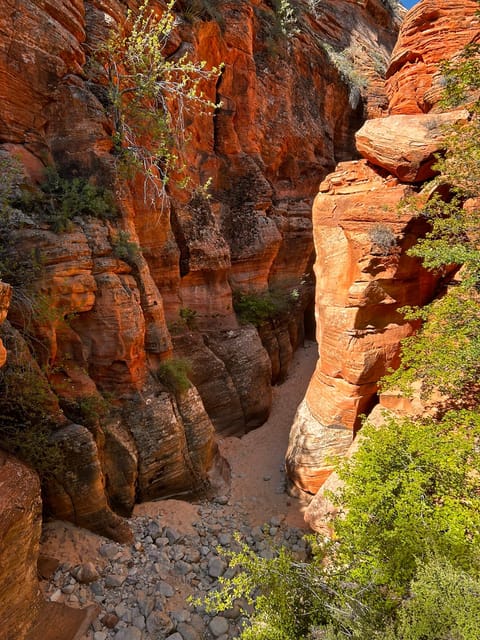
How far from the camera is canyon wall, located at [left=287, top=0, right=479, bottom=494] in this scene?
700 cm

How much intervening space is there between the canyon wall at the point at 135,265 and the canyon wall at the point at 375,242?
3232 mm

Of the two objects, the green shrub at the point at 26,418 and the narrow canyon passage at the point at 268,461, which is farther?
the narrow canyon passage at the point at 268,461

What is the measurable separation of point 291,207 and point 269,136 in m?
2.95

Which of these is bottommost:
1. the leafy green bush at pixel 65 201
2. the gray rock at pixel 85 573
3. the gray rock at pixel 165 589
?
the gray rock at pixel 165 589

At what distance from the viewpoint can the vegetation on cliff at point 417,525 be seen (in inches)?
143

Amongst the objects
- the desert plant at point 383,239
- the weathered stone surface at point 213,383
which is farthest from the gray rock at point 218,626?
the desert plant at point 383,239

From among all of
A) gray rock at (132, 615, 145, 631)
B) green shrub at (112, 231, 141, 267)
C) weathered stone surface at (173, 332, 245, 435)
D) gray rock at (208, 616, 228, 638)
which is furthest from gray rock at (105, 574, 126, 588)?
green shrub at (112, 231, 141, 267)

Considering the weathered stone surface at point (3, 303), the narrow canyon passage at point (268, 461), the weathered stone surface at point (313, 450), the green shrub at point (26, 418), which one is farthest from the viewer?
the narrow canyon passage at point (268, 461)

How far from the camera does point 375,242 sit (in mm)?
7125

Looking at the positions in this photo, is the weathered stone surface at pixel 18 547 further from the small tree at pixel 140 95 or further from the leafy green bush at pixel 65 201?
the small tree at pixel 140 95

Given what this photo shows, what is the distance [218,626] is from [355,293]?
6.41 m

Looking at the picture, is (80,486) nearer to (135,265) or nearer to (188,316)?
(135,265)

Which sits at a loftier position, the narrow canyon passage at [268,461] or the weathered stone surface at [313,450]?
the weathered stone surface at [313,450]

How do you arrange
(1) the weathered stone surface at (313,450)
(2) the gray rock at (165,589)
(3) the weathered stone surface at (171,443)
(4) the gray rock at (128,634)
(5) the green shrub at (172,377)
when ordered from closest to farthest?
(4) the gray rock at (128,634) < (2) the gray rock at (165,589) < (3) the weathered stone surface at (171,443) < (1) the weathered stone surface at (313,450) < (5) the green shrub at (172,377)
